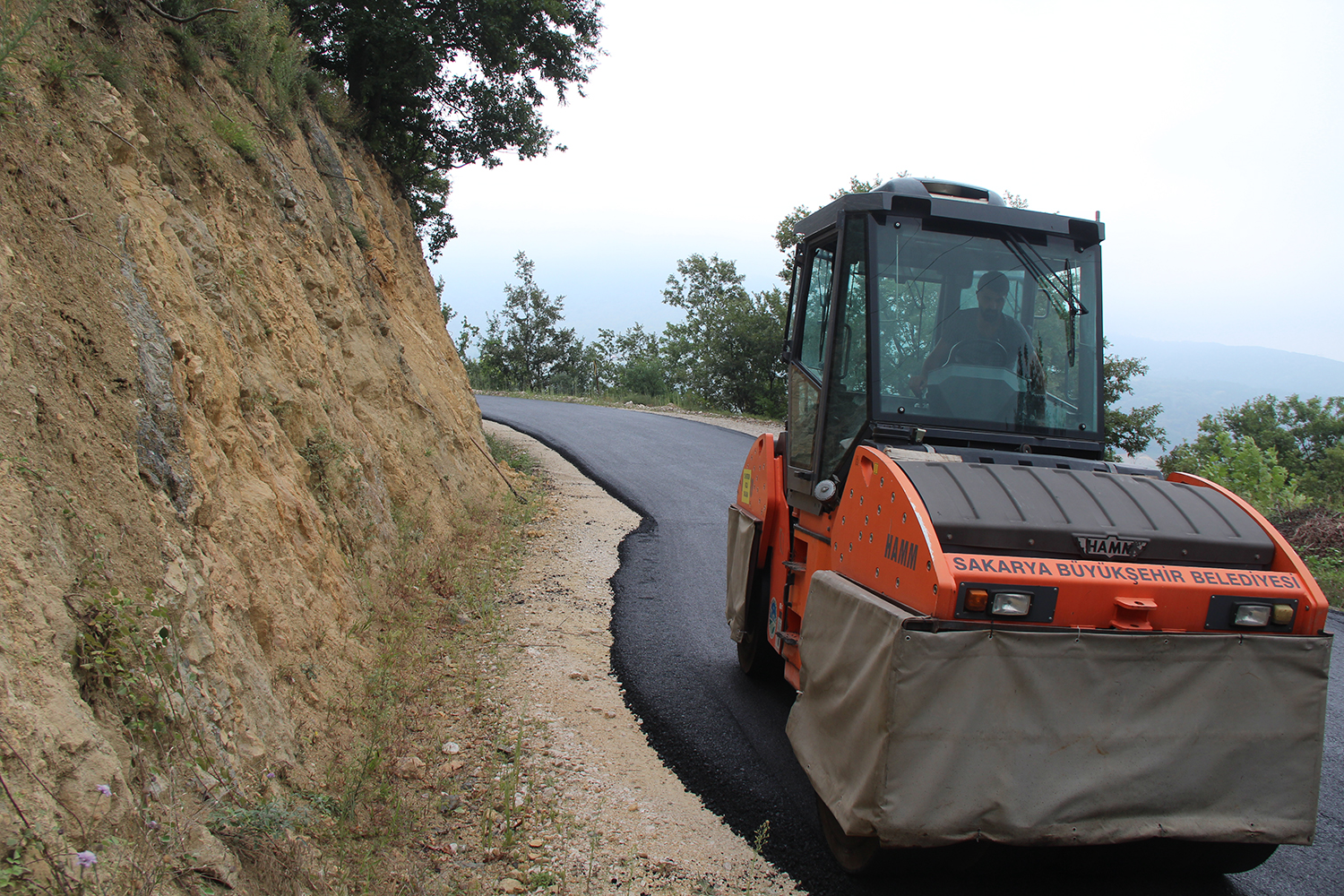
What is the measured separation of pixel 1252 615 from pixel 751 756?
2514 mm

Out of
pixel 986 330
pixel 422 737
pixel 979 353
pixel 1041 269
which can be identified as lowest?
pixel 422 737

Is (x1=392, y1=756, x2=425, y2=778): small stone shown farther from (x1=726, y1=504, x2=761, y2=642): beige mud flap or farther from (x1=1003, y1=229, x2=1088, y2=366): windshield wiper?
(x1=1003, y1=229, x2=1088, y2=366): windshield wiper

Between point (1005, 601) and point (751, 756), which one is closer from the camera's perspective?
point (1005, 601)

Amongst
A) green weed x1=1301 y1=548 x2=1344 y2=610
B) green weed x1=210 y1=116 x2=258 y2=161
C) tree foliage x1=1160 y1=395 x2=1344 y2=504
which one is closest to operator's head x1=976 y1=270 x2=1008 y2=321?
green weed x1=210 y1=116 x2=258 y2=161

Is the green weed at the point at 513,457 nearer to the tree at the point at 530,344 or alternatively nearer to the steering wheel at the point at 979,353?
the steering wheel at the point at 979,353

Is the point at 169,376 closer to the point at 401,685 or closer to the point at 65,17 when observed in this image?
the point at 401,685

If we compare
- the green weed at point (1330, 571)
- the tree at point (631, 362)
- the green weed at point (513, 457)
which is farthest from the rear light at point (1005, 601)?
the tree at point (631, 362)

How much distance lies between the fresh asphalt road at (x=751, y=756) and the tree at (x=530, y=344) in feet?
100

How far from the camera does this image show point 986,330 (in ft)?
13.8

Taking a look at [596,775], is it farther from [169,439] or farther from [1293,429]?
[1293,429]

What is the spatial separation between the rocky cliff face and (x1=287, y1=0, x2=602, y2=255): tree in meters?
4.06

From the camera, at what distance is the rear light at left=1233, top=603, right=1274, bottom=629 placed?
322cm

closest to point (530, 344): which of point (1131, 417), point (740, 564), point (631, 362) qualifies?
point (631, 362)

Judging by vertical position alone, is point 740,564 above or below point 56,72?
below
